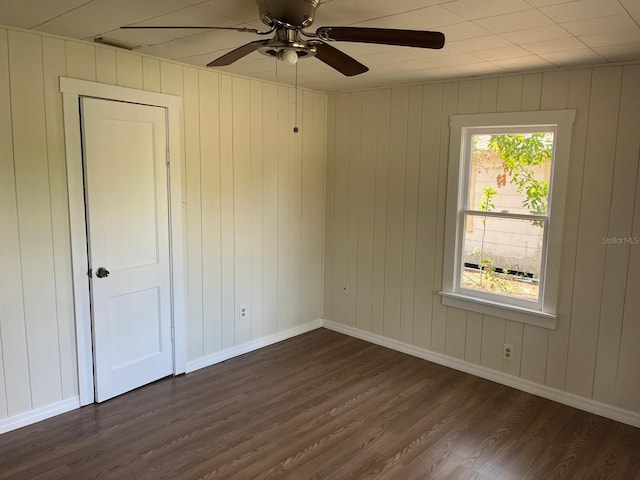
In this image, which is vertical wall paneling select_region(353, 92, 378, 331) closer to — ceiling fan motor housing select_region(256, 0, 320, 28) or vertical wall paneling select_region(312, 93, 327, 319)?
vertical wall paneling select_region(312, 93, 327, 319)

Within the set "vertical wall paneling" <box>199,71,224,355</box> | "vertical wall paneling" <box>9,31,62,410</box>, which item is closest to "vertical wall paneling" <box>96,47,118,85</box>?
"vertical wall paneling" <box>9,31,62,410</box>

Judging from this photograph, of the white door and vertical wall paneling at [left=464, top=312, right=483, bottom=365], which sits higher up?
the white door

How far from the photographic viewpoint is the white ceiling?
84.6 inches

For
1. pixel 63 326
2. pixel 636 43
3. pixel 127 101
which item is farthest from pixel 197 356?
pixel 636 43

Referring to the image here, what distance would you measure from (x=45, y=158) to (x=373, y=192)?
8.83 feet

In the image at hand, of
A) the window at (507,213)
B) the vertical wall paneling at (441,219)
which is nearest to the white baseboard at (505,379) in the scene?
the vertical wall paneling at (441,219)

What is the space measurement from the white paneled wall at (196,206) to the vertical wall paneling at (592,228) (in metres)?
2.41

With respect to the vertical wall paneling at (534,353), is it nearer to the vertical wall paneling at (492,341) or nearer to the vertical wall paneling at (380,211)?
the vertical wall paneling at (492,341)

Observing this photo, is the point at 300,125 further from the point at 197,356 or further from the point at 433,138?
the point at 197,356

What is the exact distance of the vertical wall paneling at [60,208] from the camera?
2914 mm

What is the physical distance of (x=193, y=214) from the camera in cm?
378

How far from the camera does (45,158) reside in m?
2.93

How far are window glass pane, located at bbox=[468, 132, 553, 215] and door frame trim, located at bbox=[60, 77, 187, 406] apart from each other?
2362mm

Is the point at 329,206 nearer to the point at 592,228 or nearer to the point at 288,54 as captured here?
the point at 592,228
